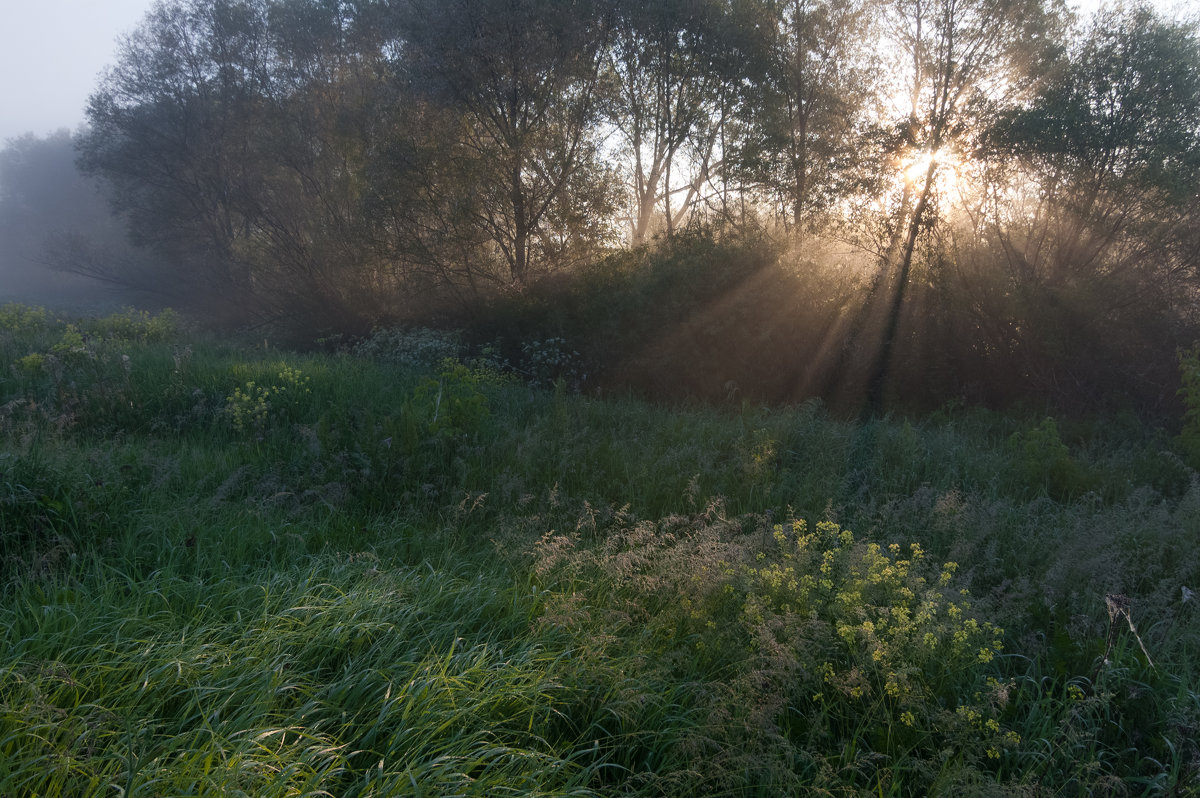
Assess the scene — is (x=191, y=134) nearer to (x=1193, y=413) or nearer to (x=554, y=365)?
(x=554, y=365)

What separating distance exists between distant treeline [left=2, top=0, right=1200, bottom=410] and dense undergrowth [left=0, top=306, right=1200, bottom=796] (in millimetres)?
5120

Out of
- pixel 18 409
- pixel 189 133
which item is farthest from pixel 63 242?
pixel 18 409

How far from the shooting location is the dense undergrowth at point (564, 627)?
2.46 metres

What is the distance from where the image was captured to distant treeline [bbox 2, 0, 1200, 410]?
1055cm

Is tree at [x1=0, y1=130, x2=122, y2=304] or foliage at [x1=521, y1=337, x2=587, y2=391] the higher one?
tree at [x1=0, y1=130, x2=122, y2=304]

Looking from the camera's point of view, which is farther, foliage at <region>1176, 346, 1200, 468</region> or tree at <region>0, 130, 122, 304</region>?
tree at <region>0, 130, 122, 304</region>

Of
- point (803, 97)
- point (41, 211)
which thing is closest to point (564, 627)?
point (803, 97)

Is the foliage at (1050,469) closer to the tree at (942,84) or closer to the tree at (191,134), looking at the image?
the tree at (942,84)

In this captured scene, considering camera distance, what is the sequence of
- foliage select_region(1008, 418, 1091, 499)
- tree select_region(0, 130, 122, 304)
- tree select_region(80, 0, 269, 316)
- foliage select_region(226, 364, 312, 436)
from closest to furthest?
foliage select_region(1008, 418, 1091, 499) → foliage select_region(226, 364, 312, 436) → tree select_region(80, 0, 269, 316) → tree select_region(0, 130, 122, 304)

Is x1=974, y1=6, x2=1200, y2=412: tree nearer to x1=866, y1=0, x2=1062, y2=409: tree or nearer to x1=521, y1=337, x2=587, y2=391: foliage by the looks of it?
x1=866, y1=0, x2=1062, y2=409: tree

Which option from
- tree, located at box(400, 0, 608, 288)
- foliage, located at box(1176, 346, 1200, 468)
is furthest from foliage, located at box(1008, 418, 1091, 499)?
tree, located at box(400, 0, 608, 288)

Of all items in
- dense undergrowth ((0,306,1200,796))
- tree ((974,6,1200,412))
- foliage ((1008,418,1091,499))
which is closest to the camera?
dense undergrowth ((0,306,1200,796))

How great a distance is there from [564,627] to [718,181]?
17227 mm

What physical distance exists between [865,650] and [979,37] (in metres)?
13.5
